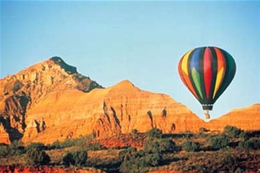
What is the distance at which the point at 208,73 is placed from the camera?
79.4 m

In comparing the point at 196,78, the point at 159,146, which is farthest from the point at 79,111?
the point at 196,78

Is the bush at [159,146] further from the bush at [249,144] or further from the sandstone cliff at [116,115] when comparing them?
the sandstone cliff at [116,115]

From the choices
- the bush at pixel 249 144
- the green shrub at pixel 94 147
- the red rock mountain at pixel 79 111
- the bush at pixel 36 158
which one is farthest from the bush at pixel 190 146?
the red rock mountain at pixel 79 111

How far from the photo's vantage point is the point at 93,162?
80875 mm

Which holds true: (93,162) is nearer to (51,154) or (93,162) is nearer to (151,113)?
(51,154)

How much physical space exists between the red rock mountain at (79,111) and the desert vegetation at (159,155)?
96.0ft

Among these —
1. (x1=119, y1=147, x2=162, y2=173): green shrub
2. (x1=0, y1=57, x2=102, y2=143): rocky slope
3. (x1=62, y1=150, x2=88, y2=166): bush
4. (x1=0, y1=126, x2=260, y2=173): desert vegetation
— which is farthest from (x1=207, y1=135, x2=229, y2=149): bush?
(x1=0, y1=57, x2=102, y2=143): rocky slope

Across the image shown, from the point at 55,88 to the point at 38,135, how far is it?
20778 millimetres

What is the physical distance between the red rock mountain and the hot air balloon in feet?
140

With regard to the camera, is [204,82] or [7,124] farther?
[7,124]

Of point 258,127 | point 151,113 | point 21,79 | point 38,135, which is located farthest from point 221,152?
point 21,79

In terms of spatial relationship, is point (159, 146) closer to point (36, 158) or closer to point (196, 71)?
point (196, 71)

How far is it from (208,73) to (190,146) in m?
9.05

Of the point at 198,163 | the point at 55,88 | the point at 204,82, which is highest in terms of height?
the point at 55,88
